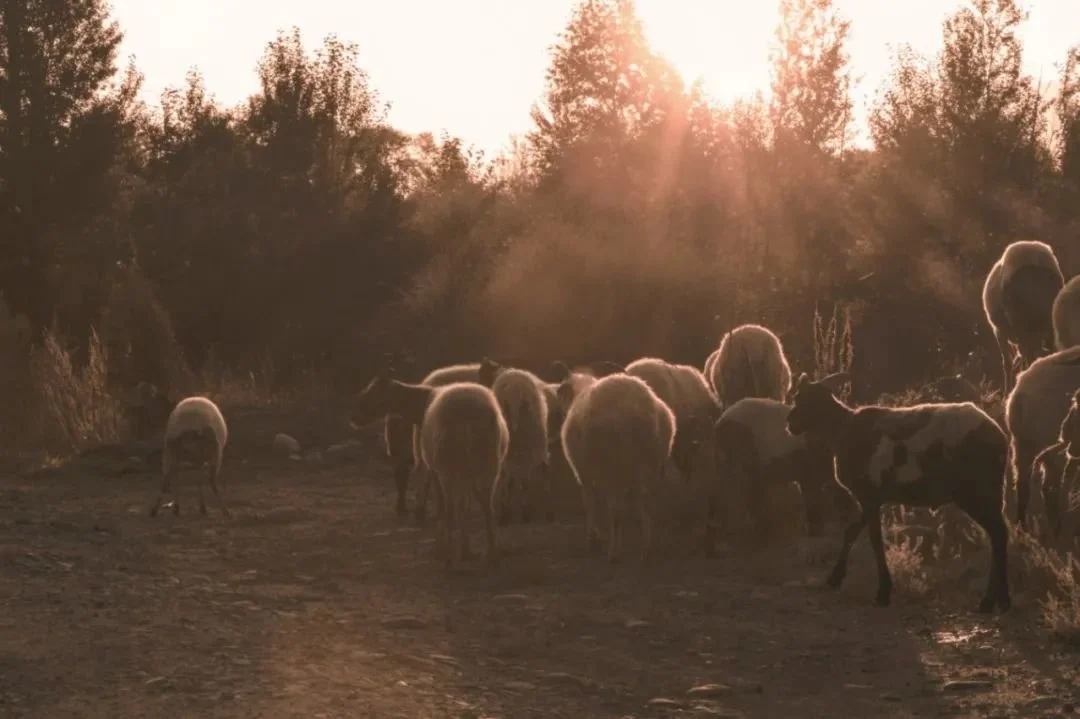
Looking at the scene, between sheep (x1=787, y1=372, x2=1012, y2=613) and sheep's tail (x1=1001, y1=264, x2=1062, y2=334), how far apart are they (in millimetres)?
4089

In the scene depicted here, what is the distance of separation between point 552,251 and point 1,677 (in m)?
17.4

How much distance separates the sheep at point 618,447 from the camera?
12.0m

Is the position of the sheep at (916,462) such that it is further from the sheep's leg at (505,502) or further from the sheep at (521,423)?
the sheep's leg at (505,502)

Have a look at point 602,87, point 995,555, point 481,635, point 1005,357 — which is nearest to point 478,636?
point 481,635

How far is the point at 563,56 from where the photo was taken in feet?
160

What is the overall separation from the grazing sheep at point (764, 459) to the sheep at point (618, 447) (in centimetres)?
51

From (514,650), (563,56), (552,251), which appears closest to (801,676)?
(514,650)

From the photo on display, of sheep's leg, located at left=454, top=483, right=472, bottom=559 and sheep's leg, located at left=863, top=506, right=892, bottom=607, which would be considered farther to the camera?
sheep's leg, located at left=454, top=483, right=472, bottom=559

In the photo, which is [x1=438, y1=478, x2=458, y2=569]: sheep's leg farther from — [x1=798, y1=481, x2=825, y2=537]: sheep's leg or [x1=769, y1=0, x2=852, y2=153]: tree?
[x1=769, y1=0, x2=852, y2=153]: tree

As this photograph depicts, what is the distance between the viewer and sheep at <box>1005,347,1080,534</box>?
10.3 meters

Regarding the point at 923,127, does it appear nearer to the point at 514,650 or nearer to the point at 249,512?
the point at 249,512

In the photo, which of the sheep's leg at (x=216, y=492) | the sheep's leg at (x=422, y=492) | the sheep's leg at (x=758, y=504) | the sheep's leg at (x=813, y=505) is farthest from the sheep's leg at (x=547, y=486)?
the sheep's leg at (x=216, y=492)

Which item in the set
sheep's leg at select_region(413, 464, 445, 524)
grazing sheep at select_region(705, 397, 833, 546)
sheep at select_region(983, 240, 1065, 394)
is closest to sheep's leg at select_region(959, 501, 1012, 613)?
grazing sheep at select_region(705, 397, 833, 546)

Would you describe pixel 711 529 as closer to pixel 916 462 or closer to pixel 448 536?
pixel 448 536
